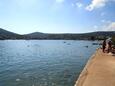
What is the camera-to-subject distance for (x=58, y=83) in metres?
22.2

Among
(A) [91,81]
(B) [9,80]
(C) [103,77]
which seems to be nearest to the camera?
(A) [91,81]

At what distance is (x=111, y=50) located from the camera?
3553 cm

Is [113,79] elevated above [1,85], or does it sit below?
above

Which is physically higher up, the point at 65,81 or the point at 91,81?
the point at 91,81

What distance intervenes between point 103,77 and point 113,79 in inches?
39.4

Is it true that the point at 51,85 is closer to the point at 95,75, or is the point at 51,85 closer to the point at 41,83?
the point at 41,83

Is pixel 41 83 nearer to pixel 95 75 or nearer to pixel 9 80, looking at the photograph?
pixel 9 80

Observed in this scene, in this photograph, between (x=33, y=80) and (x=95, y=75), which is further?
(x=33, y=80)

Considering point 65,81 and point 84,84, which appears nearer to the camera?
point 84,84

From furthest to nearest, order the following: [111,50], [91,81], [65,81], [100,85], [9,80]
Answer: [111,50]
[9,80]
[65,81]
[91,81]
[100,85]

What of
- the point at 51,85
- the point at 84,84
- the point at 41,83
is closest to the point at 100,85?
the point at 84,84

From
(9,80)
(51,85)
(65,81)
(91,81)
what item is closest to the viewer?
(91,81)

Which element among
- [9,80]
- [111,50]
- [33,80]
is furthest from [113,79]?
[111,50]

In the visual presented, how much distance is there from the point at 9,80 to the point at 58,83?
6106 millimetres
